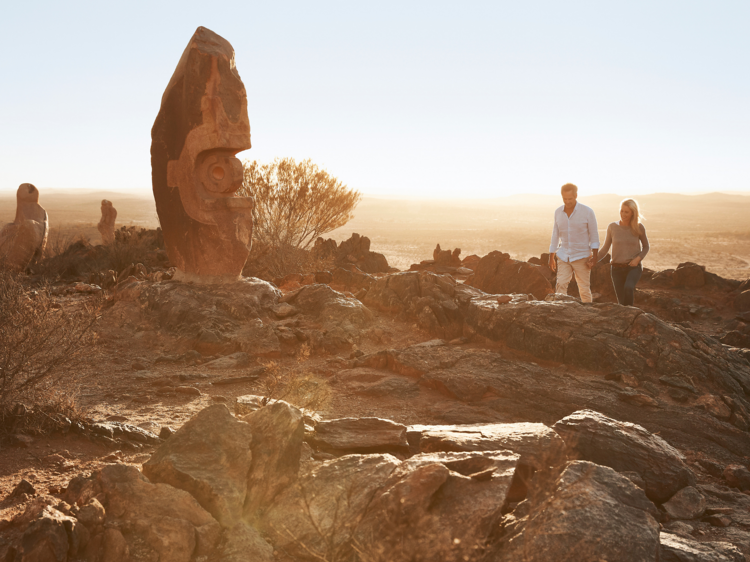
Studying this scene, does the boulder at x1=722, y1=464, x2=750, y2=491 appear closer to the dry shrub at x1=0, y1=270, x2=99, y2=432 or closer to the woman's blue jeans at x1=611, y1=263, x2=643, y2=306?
the woman's blue jeans at x1=611, y1=263, x2=643, y2=306

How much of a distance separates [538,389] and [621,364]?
1.10 m

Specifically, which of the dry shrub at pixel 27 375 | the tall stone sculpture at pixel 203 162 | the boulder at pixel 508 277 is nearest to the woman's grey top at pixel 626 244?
the boulder at pixel 508 277

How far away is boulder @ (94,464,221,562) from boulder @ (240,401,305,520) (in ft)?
1.00

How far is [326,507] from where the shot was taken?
2971 millimetres

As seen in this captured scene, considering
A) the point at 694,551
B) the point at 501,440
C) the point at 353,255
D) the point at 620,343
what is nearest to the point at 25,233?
the point at 353,255

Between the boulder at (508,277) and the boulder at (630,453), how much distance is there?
7.25m

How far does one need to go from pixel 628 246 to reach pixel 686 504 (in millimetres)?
4067

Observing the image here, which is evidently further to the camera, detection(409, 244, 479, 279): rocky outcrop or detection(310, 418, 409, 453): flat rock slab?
detection(409, 244, 479, 279): rocky outcrop

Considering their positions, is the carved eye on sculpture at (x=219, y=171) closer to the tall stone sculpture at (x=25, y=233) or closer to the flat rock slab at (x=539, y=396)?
the flat rock slab at (x=539, y=396)

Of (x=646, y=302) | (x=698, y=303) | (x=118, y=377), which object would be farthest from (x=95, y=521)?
(x=698, y=303)

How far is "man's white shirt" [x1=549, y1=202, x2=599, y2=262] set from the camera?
23.1ft

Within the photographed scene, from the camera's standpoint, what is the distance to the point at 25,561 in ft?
8.09

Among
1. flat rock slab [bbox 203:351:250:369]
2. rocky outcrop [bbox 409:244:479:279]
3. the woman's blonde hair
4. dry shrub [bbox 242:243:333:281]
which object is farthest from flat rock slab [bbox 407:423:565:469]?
rocky outcrop [bbox 409:244:479:279]

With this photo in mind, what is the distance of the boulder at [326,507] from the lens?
2809mm
